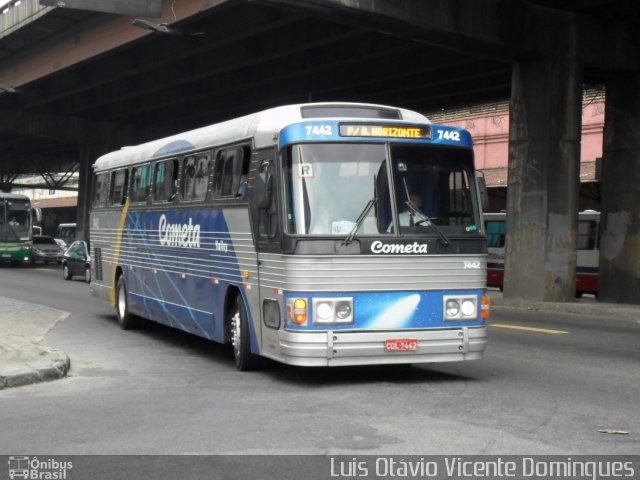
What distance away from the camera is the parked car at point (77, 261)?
34.5 meters

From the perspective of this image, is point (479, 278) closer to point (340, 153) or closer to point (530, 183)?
point (340, 153)

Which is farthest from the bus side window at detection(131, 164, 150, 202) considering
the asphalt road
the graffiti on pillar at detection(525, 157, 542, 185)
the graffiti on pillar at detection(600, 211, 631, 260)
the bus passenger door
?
the graffiti on pillar at detection(600, 211, 631, 260)

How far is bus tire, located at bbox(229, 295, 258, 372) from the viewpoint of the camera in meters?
11.5

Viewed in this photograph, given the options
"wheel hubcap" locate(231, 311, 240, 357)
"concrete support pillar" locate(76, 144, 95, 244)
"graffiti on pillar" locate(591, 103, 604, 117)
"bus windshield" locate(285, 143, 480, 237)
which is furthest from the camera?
"concrete support pillar" locate(76, 144, 95, 244)

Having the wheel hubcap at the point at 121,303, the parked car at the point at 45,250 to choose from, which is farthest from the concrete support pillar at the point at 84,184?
the wheel hubcap at the point at 121,303

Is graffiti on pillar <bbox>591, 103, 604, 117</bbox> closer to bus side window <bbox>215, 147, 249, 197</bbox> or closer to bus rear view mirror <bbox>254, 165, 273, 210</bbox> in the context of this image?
bus side window <bbox>215, 147, 249, 197</bbox>

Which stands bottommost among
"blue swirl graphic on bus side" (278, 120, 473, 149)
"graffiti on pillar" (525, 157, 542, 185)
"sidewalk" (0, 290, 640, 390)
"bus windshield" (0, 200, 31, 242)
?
"sidewalk" (0, 290, 640, 390)

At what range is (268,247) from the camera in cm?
1077

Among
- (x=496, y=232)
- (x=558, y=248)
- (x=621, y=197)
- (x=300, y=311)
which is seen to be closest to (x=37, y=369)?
(x=300, y=311)

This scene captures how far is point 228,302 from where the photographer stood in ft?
40.3

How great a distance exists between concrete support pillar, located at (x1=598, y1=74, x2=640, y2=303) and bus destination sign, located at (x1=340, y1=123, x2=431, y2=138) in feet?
53.4

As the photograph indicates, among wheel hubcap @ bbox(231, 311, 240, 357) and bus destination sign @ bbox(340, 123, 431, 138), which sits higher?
bus destination sign @ bbox(340, 123, 431, 138)

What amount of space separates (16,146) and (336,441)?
→ 2415 inches

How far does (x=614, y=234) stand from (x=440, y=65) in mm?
7953
